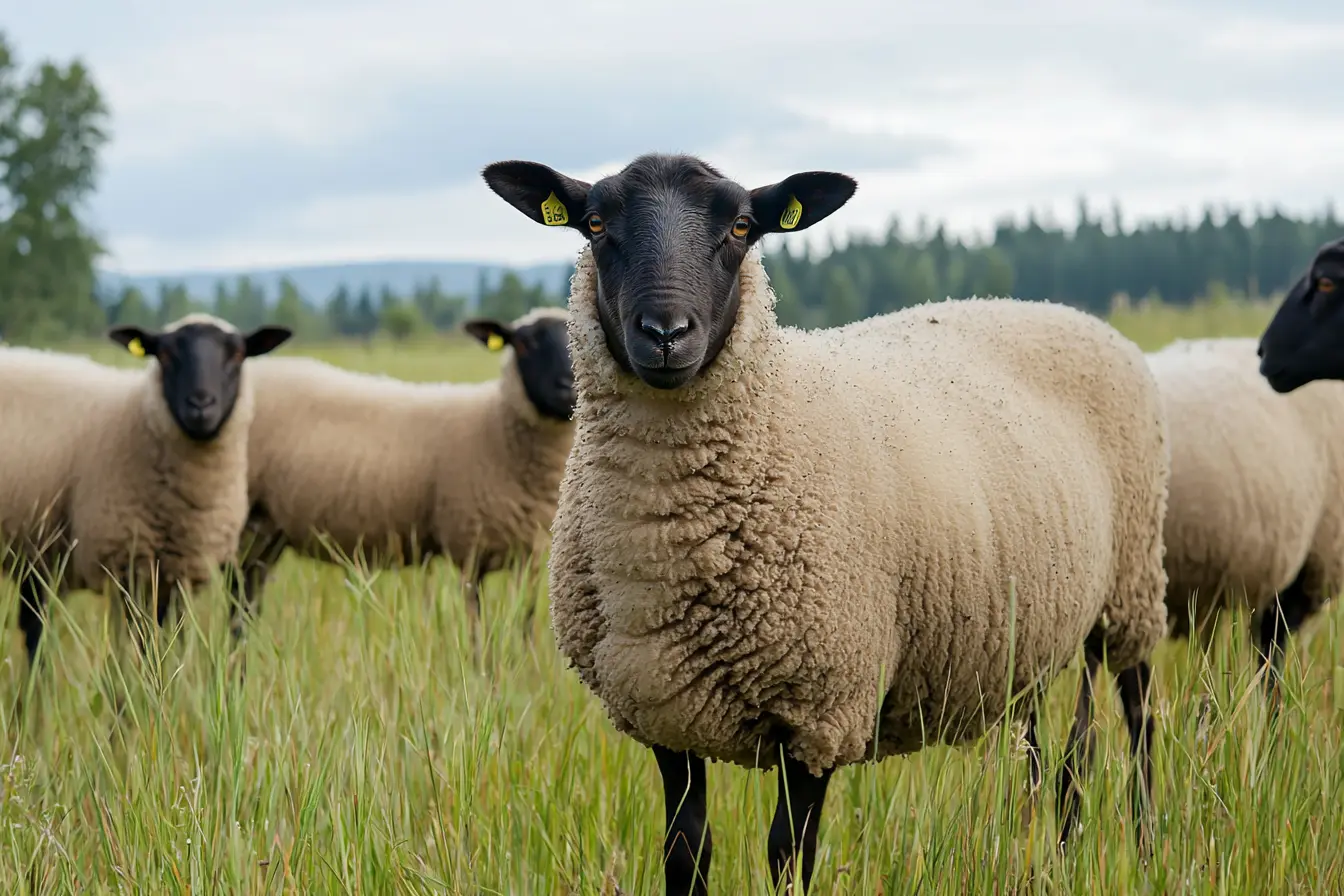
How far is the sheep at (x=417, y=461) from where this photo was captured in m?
→ 7.18

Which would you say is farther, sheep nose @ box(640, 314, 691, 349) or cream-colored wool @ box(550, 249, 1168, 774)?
cream-colored wool @ box(550, 249, 1168, 774)

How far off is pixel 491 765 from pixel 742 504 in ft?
3.91

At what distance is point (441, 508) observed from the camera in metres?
7.31

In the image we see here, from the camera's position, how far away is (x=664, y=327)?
8.57ft

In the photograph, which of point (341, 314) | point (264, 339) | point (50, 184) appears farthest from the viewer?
point (341, 314)

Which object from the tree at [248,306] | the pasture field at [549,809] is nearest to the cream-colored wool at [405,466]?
the pasture field at [549,809]

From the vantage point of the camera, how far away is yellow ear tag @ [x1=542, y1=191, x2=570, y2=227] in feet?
10.3

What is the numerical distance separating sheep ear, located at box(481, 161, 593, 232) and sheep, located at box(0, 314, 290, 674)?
11.2ft

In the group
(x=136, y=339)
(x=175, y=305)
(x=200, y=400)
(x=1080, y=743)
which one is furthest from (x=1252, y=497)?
(x=175, y=305)

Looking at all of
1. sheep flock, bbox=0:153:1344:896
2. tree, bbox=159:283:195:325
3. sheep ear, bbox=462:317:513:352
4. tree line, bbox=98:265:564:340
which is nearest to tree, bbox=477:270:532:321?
tree line, bbox=98:265:564:340

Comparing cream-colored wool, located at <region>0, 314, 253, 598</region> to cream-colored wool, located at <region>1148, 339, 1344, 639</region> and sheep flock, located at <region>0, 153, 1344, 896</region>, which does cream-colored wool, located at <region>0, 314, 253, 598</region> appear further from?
cream-colored wool, located at <region>1148, 339, 1344, 639</region>

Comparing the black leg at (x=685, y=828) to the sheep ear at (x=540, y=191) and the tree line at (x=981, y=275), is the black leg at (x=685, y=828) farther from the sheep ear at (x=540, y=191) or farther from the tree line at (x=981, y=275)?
the tree line at (x=981, y=275)

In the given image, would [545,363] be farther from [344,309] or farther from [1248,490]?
[344,309]

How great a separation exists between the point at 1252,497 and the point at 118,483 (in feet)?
17.8
